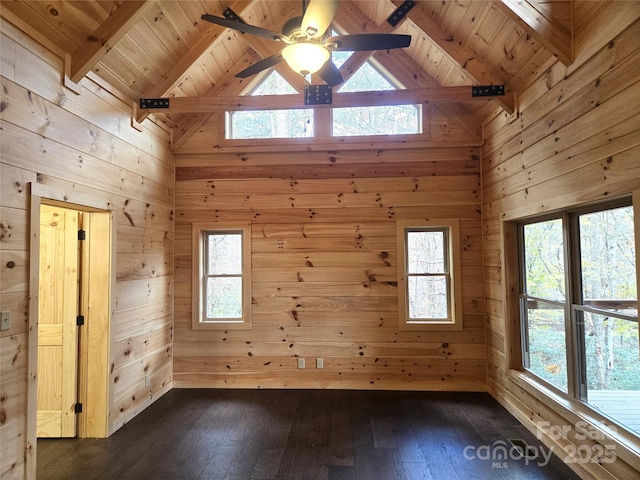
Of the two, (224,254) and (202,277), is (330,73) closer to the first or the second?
(224,254)

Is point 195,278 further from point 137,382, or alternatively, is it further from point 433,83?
point 433,83

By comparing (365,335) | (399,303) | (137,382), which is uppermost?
(399,303)

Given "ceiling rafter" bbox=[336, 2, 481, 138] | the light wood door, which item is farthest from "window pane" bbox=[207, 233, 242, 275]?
"ceiling rafter" bbox=[336, 2, 481, 138]

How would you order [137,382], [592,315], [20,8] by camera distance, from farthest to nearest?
[137,382] < [592,315] < [20,8]

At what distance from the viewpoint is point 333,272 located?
13.5 feet

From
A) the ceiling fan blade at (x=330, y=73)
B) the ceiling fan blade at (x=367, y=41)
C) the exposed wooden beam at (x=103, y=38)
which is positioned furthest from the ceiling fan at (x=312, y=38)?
the exposed wooden beam at (x=103, y=38)

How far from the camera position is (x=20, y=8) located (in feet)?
6.98

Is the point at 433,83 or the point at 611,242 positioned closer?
the point at 611,242

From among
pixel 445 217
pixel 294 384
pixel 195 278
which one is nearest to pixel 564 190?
pixel 445 217

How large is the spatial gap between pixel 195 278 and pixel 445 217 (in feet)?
10.7

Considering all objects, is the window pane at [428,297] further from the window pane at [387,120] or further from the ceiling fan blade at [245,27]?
the ceiling fan blade at [245,27]

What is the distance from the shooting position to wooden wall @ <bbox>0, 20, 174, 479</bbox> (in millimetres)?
2080

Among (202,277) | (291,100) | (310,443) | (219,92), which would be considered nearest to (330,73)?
(291,100)

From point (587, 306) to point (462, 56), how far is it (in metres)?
2.54
